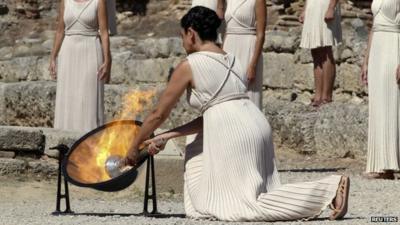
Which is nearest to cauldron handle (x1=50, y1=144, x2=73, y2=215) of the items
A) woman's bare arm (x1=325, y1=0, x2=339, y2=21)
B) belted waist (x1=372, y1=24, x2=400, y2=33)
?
belted waist (x1=372, y1=24, x2=400, y2=33)

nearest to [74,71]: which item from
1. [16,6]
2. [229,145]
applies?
[229,145]

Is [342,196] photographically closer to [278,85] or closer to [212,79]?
[212,79]

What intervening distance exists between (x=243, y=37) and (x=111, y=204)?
2859 millimetres

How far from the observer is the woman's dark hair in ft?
30.3

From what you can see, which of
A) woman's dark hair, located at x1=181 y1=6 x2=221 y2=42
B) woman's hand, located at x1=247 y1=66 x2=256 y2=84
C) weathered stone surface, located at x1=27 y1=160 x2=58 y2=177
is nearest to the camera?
woman's dark hair, located at x1=181 y1=6 x2=221 y2=42

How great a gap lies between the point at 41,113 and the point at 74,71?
16.9 ft

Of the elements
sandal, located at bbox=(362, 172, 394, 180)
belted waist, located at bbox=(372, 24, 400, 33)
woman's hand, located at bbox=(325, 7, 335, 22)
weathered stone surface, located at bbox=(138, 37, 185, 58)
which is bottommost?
sandal, located at bbox=(362, 172, 394, 180)

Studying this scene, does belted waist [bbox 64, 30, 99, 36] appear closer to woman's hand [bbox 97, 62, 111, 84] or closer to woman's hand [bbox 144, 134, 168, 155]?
woman's hand [bbox 97, 62, 111, 84]

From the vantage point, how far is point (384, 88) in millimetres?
12625

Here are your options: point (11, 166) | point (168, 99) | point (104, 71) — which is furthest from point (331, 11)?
point (168, 99)

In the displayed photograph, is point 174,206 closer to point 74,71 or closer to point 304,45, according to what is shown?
point 74,71

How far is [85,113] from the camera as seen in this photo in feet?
41.8

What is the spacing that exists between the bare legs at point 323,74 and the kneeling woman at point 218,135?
20.5ft

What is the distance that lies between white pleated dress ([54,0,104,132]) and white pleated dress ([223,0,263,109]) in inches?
47.3
